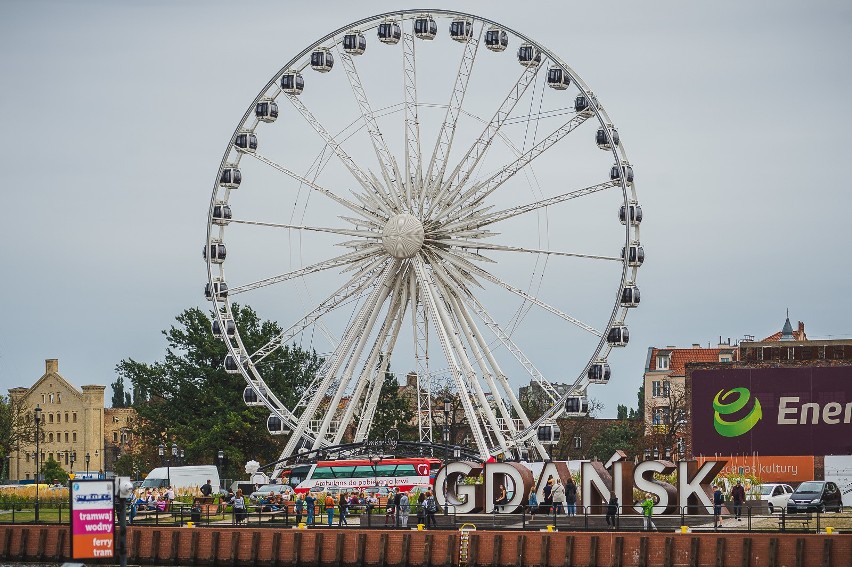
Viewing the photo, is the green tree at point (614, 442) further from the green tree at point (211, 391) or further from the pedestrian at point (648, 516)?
the pedestrian at point (648, 516)

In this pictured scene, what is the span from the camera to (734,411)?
349 ft

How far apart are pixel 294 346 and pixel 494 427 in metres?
55.6

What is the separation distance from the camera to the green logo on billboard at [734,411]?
106 meters

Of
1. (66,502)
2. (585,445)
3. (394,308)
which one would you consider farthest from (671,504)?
(585,445)

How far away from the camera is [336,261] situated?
8538 centimetres

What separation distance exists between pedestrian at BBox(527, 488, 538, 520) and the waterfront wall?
16.1 ft

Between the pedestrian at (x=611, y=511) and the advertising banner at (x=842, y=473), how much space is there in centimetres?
2098

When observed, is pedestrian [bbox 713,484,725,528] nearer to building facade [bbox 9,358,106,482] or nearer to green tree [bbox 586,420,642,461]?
green tree [bbox 586,420,642,461]

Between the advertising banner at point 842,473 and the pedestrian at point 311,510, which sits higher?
the advertising banner at point 842,473

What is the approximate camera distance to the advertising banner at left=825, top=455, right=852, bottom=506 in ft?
278

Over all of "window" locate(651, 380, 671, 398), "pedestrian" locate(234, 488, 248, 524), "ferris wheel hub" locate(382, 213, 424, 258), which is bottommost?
"pedestrian" locate(234, 488, 248, 524)

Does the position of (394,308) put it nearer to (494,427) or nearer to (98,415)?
(494,427)

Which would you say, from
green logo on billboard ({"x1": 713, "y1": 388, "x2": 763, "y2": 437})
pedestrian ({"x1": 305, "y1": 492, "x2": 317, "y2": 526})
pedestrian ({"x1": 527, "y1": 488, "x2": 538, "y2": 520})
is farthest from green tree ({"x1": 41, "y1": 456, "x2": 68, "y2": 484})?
pedestrian ({"x1": 527, "y1": 488, "x2": 538, "y2": 520})

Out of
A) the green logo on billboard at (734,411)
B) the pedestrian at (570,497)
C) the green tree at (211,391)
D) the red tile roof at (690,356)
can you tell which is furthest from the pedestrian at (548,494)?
the red tile roof at (690,356)
